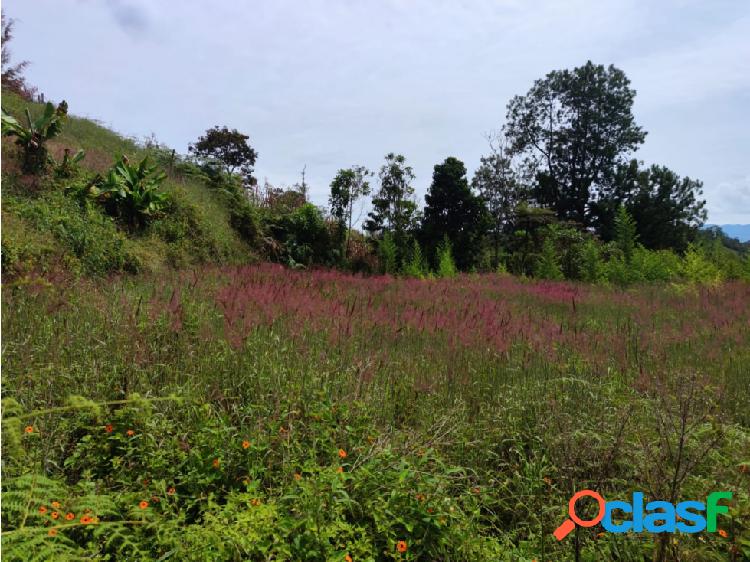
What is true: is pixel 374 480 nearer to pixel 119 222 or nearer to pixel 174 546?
pixel 174 546

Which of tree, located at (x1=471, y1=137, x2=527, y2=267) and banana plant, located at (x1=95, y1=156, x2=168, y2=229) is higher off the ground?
tree, located at (x1=471, y1=137, x2=527, y2=267)

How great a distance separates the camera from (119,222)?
27.6 ft

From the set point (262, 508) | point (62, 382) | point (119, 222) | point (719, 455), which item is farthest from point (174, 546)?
point (119, 222)

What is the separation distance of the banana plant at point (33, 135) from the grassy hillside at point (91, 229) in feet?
0.72

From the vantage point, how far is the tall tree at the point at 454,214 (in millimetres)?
15461

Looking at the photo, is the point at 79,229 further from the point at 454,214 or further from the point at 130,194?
the point at 454,214

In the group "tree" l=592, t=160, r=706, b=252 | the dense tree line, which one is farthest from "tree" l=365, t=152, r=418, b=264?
"tree" l=592, t=160, r=706, b=252

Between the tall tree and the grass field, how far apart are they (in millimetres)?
10956

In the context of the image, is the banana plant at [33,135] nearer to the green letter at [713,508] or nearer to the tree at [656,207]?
the green letter at [713,508]

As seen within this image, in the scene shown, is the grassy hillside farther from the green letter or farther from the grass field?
the green letter

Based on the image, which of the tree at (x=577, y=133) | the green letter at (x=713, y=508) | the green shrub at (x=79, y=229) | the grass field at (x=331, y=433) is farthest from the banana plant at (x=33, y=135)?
the tree at (x=577, y=133)

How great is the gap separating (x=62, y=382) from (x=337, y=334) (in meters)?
2.07

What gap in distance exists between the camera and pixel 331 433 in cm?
273

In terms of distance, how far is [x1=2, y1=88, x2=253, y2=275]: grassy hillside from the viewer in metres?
6.19
